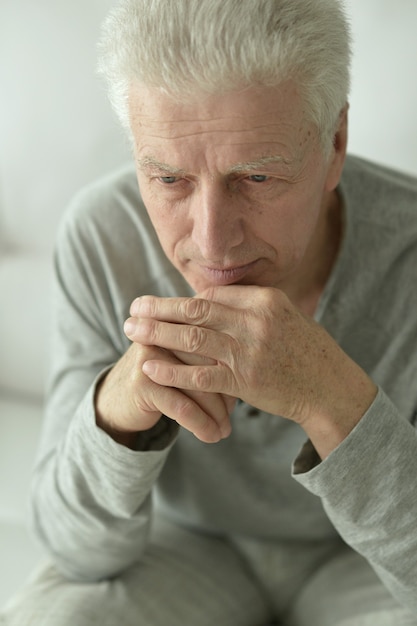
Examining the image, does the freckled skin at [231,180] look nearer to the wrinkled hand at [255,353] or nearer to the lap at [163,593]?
the wrinkled hand at [255,353]

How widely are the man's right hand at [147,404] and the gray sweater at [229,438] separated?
0.10 feet

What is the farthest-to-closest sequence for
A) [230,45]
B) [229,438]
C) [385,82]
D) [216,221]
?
[385,82]
[229,438]
[216,221]
[230,45]

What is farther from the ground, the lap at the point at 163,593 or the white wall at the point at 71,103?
the white wall at the point at 71,103

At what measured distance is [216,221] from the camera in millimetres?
1101

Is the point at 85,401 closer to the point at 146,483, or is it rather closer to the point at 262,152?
the point at 146,483

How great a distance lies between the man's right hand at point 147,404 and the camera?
1.19 meters

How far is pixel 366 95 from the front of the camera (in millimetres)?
1694

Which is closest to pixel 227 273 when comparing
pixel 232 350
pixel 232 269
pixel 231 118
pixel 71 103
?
pixel 232 269

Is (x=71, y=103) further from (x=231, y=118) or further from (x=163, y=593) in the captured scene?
(x=163, y=593)

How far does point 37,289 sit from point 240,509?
69 cm

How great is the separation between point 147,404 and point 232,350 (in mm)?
157

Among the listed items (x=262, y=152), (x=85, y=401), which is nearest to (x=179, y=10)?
(x=262, y=152)

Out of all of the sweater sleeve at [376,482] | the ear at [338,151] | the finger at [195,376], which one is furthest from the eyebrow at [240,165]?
the sweater sleeve at [376,482]

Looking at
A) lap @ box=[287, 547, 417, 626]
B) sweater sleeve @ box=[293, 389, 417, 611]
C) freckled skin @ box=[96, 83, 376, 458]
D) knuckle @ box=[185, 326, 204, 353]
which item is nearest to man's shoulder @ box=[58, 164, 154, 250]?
freckled skin @ box=[96, 83, 376, 458]
